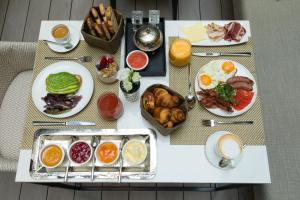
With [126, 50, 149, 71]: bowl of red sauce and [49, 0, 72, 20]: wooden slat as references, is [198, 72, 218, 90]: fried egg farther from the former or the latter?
[49, 0, 72, 20]: wooden slat

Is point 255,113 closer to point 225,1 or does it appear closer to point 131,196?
point 131,196

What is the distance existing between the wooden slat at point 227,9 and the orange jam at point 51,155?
1.82 metres

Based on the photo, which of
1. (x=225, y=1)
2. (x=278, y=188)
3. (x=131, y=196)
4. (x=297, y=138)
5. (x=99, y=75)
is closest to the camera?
(x=99, y=75)

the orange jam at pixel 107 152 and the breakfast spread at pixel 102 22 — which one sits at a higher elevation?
the breakfast spread at pixel 102 22

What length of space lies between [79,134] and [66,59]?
412 mm

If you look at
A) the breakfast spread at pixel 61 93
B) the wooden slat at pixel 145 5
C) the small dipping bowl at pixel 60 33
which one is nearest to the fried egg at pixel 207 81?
the breakfast spread at pixel 61 93

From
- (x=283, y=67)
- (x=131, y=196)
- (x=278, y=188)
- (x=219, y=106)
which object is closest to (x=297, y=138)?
(x=278, y=188)

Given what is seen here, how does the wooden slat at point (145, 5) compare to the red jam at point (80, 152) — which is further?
the wooden slat at point (145, 5)

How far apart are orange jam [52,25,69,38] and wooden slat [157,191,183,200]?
1.18m

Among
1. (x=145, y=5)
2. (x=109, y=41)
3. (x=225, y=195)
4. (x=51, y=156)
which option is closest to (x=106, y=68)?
(x=109, y=41)

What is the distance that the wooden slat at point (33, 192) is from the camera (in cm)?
187

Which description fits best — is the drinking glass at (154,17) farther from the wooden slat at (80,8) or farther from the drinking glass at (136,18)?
the wooden slat at (80,8)

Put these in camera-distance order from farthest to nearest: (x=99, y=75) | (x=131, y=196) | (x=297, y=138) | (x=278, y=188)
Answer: (x=131, y=196) → (x=297, y=138) → (x=278, y=188) → (x=99, y=75)

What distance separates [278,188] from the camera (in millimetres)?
1428
